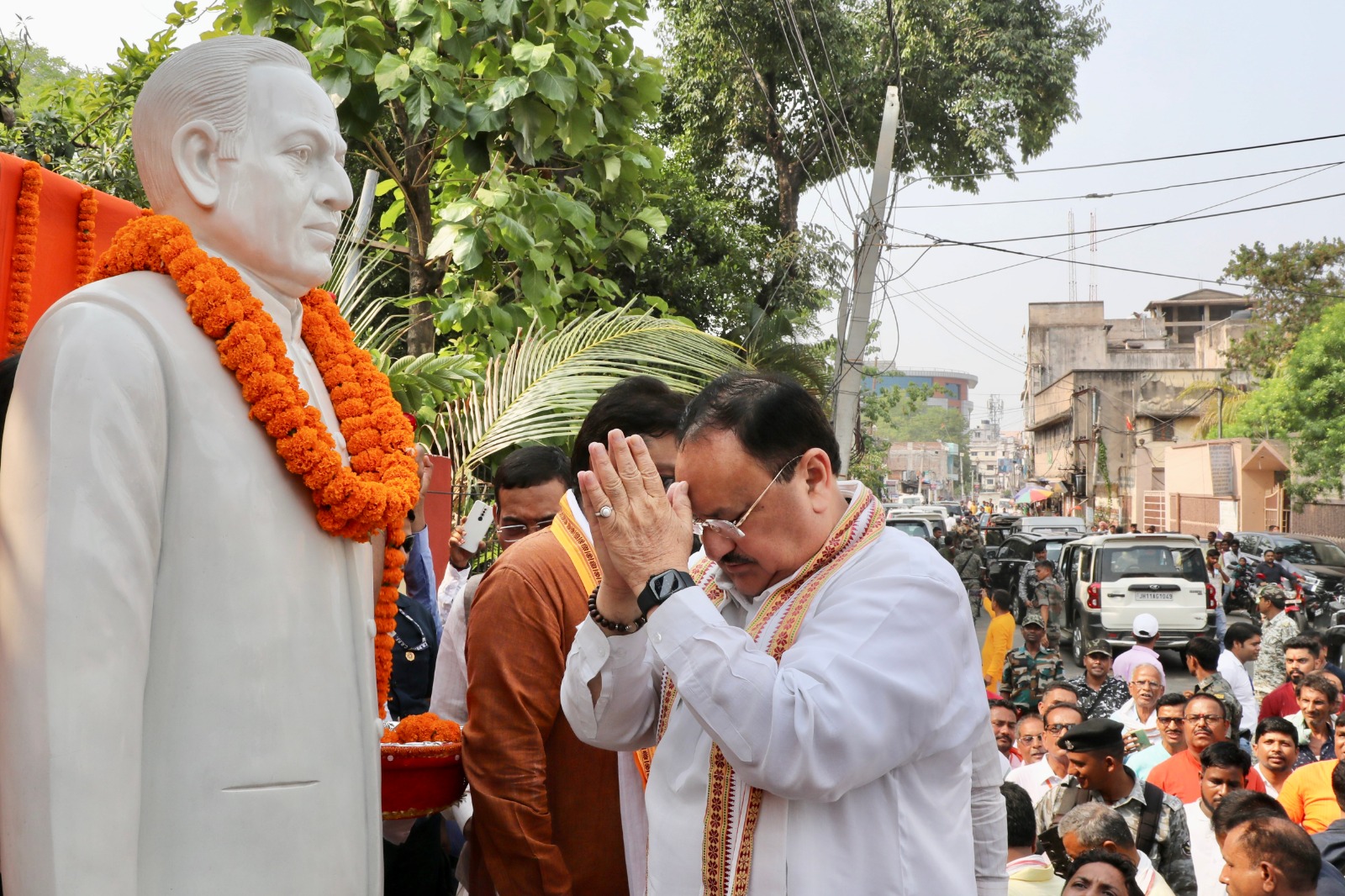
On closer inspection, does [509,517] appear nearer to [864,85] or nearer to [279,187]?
[279,187]

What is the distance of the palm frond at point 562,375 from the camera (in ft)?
19.4

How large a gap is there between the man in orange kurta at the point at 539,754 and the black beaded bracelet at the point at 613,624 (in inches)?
23.0

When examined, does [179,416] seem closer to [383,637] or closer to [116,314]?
[116,314]

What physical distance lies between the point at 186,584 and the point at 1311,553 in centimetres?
2171

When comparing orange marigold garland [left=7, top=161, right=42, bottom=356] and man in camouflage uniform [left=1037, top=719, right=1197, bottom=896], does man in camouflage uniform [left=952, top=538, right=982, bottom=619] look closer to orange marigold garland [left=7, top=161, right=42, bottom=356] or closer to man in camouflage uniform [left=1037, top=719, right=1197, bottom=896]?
man in camouflage uniform [left=1037, top=719, right=1197, bottom=896]

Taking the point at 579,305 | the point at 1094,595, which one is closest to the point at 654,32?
the point at 1094,595

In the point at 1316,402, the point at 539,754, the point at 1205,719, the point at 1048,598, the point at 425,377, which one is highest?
the point at 1316,402

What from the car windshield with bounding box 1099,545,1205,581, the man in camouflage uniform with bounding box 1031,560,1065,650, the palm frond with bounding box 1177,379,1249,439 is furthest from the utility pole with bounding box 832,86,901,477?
the palm frond with bounding box 1177,379,1249,439

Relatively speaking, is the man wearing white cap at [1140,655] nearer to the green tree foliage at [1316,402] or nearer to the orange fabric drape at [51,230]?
the orange fabric drape at [51,230]

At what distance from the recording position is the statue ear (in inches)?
80.9

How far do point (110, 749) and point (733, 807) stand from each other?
3.35 feet

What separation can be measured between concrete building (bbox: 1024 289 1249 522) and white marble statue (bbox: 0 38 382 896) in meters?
32.3

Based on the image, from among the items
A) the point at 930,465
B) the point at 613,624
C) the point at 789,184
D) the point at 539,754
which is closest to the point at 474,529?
the point at 539,754

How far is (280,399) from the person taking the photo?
197cm
